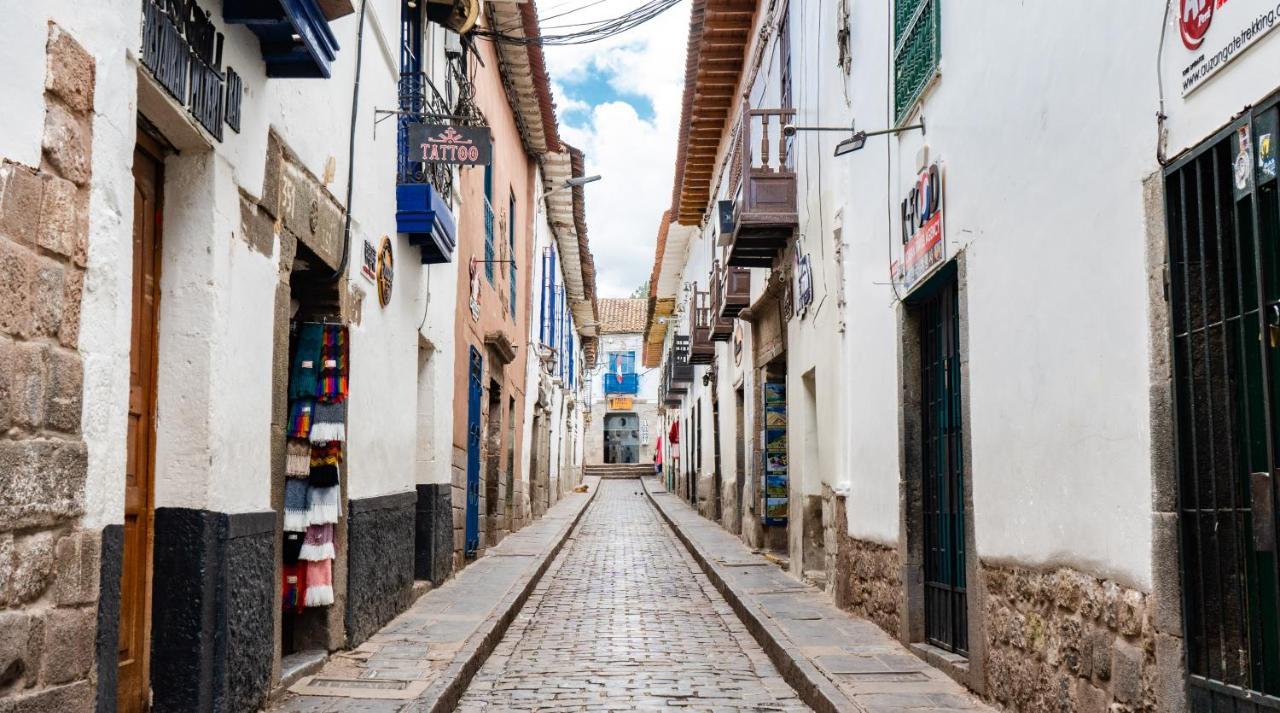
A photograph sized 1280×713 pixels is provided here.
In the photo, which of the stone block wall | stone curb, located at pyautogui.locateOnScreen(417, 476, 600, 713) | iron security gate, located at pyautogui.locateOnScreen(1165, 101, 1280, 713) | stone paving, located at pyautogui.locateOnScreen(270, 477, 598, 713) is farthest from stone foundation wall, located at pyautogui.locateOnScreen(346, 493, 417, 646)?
iron security gate, located at pyautogui.locateOnScreen(1165, 101, 1280, 713)

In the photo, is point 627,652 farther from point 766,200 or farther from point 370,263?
point 766,200

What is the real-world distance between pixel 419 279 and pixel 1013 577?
605 cm

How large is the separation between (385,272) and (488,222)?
644 centimetres

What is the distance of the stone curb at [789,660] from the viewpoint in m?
6.23

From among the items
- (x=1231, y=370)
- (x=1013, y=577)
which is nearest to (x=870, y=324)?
(x=1013, y=577)

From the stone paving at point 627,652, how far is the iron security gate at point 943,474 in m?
1.12

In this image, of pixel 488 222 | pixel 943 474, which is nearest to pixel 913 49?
pixel 943 474

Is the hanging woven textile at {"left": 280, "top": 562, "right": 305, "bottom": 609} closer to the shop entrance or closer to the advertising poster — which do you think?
the advertising poster

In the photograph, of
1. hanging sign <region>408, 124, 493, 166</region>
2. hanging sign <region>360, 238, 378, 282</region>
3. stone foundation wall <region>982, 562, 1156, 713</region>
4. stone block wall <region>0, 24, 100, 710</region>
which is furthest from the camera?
hanging sign <region>408, 124, 493, 166</region>

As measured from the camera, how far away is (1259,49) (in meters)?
3.47

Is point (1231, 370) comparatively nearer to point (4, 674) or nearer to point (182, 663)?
point (4, 674)

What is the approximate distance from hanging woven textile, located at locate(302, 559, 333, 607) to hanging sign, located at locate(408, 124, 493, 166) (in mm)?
3221

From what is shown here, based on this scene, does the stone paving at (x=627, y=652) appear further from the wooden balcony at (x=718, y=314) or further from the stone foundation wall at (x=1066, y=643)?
the wooden balcony at (x=718, y=314)

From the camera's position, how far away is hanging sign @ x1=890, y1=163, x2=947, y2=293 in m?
7.07
